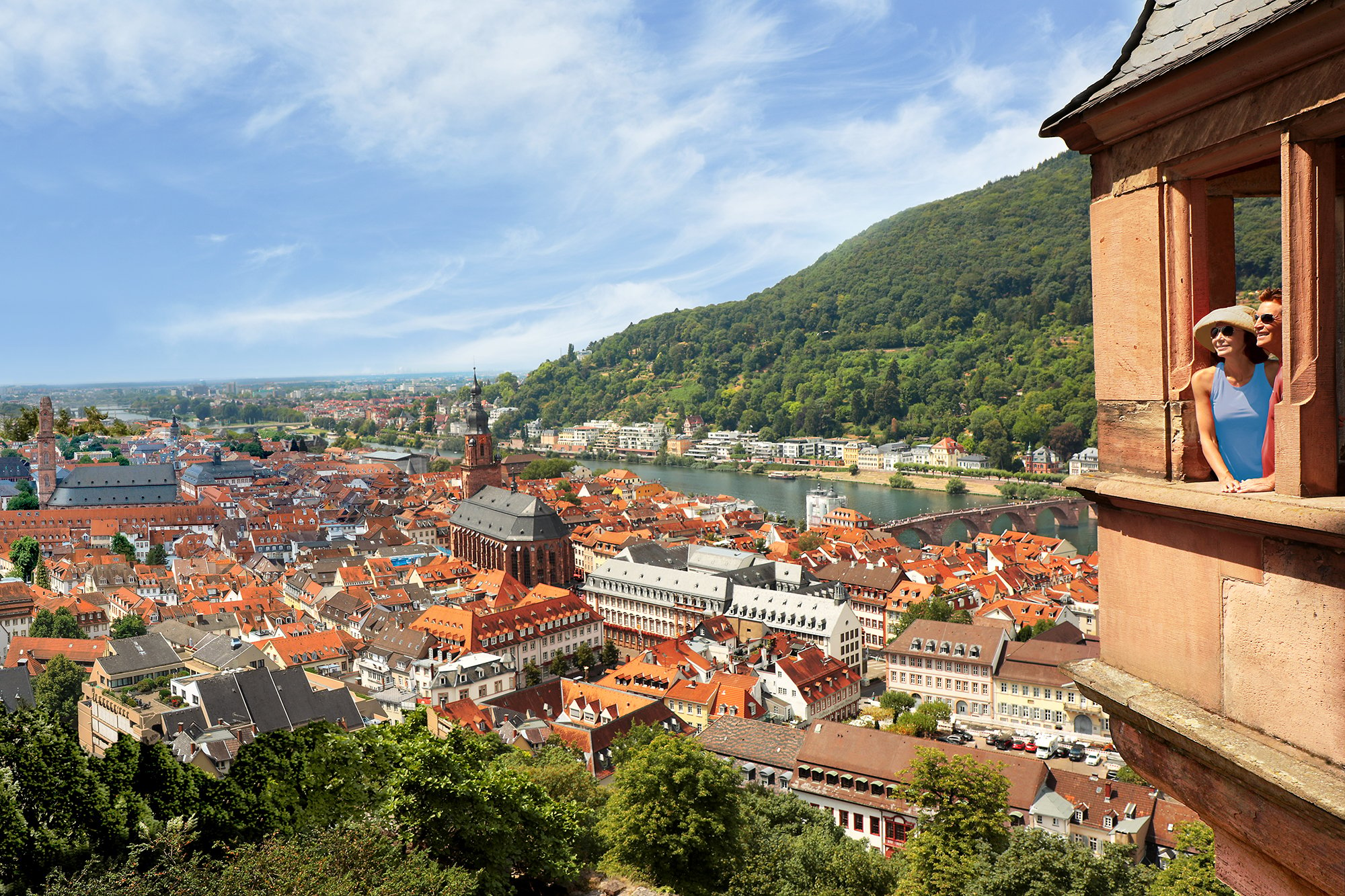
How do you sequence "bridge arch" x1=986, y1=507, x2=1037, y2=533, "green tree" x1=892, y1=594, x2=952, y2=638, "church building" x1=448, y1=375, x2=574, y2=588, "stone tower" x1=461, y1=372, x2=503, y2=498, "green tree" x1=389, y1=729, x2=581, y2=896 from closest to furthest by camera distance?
1. "green tree" x1=389, y1=729, x2=581, y2=896
2. "green tree" x1=892, y1=594, x2=952, y2=638
3. "church building" x1=448, y1=375, x2=574, y2=588
4. "stone tower" x1=461, y1=372, x2=503, y2=498
5. "bridge arch" x1=986, y1=507, x2=1037, y2=533

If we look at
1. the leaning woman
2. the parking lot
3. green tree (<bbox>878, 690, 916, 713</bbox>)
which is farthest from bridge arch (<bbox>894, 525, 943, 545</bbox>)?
the leaning woman

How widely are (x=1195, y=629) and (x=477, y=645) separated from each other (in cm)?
3215

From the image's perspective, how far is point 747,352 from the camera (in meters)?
163

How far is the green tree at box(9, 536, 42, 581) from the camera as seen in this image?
4950 centimetres

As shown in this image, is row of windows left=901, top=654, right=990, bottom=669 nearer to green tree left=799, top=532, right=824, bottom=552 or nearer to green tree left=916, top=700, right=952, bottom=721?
green tree left=916, top=700, right=952, bottom=721

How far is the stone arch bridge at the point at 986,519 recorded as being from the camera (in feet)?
201

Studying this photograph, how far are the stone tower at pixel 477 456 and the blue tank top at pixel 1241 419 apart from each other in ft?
201

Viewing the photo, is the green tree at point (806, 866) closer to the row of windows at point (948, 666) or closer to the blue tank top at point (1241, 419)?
the row of windows at point (948, 666)

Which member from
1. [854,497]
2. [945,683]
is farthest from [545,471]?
[945,683]

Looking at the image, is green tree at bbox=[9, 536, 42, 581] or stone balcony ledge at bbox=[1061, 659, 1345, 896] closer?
stone balcony ledge at bbox=[1061, 659, 1345, 896]

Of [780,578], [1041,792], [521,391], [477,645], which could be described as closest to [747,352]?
[521,391]

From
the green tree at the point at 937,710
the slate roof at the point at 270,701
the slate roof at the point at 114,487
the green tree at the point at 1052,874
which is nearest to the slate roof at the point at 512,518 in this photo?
the slate roof at the point at 270,701

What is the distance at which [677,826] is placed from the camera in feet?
50.9

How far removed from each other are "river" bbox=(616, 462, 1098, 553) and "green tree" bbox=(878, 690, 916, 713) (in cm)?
3153
